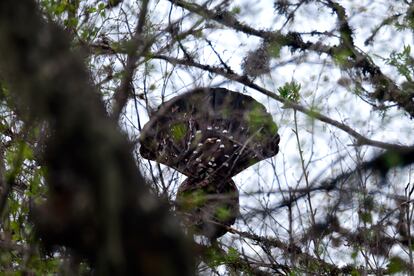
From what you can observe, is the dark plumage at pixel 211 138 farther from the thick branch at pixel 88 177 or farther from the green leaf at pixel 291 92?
the thick branch at pixel 88 177

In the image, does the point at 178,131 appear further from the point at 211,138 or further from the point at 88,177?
the point at 88,177

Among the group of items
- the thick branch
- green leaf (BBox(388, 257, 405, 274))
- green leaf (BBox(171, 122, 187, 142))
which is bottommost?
the thick branch

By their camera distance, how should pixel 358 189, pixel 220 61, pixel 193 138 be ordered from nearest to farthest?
pixel 358 189 → pixel 193 138 → pixel 220 61

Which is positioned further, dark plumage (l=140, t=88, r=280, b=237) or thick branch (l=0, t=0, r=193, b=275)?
dark plumage (l=140, t=88, r=280, b=237)

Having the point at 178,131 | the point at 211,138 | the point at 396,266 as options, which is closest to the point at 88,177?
the point at 396,266

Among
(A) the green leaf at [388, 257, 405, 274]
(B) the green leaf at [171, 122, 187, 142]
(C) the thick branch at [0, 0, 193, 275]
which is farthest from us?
(B) the green leaf at [171, 122, 187, 142]

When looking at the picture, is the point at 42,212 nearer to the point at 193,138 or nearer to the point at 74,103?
the point at 74,103

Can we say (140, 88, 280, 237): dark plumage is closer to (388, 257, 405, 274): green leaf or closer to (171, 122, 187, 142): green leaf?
(171, 122, 187, 142): green leaf

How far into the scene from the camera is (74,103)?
1987 millimetres

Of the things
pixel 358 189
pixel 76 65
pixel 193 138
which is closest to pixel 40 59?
pixel 76 65

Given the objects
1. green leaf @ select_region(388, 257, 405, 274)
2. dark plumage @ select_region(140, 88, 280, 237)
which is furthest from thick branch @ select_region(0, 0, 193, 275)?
dark plumage @ select_region(140, 88, 280, 237)

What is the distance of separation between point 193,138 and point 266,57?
38.6 inches

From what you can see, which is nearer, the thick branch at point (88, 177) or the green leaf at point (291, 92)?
the thick branch at point (88, 177)

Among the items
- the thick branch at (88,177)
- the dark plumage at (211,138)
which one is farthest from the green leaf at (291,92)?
the thick branch at (88,177)
